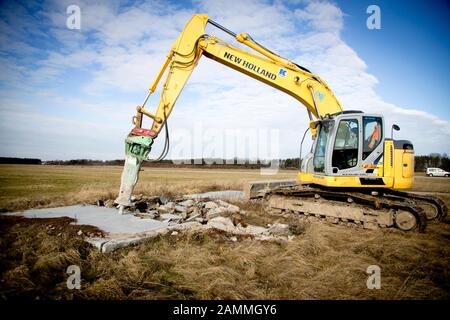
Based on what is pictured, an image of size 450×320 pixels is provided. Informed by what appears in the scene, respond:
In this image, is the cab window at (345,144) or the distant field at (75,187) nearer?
the cab window at (345,144)

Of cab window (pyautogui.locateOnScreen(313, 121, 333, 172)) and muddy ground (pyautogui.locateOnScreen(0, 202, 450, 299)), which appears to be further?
cab window (pyautogui.locateOnScreen(313, 121, 333, 172))

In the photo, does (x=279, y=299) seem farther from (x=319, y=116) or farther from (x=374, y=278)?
(x=319, y=116)

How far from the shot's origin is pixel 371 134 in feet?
24.4

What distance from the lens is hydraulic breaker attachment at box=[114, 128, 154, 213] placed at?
717 centimetres

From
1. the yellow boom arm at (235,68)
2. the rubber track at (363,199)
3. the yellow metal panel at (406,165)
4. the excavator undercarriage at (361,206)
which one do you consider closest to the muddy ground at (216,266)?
the rubber track at (363,199)

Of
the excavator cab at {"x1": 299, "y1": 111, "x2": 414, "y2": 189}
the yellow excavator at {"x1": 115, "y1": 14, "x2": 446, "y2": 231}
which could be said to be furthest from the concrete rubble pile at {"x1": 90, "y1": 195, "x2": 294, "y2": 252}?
the excavator cab at {"x1": 299, "y1": 111, "x2": 414, "y2": 189}

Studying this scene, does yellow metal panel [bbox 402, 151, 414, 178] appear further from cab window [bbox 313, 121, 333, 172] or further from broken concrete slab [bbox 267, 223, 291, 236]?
broken concrete slab [bbox 267, 223, 291, 236]

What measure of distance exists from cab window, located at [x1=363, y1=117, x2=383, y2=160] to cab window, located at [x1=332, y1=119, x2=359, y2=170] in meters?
0.27

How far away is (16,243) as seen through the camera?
469 centimetres

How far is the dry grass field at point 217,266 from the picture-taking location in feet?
11.5

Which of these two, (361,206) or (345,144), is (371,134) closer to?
(345,144)

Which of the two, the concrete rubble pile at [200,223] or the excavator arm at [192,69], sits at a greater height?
the excavator arm at [192,69]

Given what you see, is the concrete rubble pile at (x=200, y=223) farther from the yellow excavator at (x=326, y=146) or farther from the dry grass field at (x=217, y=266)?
the yellow excavator at (x=326, y=146)
